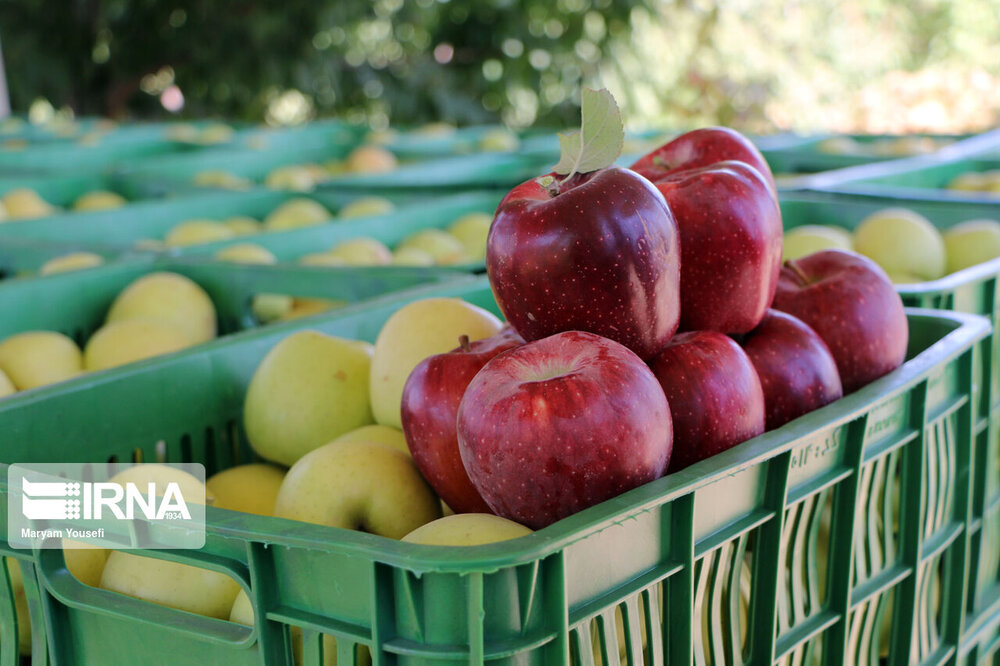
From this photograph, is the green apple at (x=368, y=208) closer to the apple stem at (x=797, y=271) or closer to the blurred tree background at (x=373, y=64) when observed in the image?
the apple stem at (x=797, y=271)

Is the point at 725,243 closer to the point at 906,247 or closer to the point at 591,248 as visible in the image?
the point at 591,248

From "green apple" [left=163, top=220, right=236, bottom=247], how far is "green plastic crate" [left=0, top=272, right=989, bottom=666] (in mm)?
824

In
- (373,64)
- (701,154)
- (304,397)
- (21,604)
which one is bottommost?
(21,604)

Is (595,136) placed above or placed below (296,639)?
above

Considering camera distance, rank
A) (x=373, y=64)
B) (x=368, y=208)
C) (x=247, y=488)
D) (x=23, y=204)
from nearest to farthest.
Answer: (x=247, y=488), (x=368, y=208), (x=23, y=204), (x=373, y=64)

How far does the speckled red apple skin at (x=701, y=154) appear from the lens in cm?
92

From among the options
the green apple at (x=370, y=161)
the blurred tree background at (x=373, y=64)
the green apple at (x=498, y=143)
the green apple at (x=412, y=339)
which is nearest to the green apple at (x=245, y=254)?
Result: the green apple at (x=412, y=339)

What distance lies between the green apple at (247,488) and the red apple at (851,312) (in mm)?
501

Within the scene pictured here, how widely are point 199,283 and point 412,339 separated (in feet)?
1.90

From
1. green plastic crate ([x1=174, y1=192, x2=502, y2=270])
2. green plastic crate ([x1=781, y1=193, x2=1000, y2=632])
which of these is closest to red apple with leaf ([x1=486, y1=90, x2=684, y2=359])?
green plastic crate ([x1=781, y1=193, x2=1000, y2=632])

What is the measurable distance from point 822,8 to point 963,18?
0.99 m

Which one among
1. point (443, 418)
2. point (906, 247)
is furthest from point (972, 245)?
point (443, 418)

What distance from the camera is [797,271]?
38.1 inches

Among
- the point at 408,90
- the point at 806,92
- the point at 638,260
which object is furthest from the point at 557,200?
the point at 806,92
